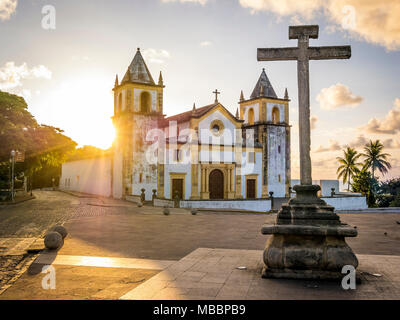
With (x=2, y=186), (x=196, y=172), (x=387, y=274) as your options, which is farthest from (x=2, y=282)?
(x=196, y=172)

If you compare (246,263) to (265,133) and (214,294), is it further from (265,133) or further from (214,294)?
(265,133)

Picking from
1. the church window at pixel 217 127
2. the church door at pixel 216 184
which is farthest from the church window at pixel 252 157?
the church window at pixel 217 127

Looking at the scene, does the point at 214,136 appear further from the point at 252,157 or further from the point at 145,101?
the point at 145,101

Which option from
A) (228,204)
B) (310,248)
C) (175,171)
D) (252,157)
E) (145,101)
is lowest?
(228,204)

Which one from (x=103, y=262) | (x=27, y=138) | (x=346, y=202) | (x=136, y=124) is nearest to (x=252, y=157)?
(x=346, y=202)

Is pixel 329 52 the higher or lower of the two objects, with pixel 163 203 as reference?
higher

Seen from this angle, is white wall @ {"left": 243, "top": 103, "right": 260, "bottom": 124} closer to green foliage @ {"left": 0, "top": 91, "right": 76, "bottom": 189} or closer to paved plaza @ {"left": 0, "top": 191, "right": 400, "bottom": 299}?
green foliage @ {"left": 0, "top": 91, "right": 76, "bottom": 189}

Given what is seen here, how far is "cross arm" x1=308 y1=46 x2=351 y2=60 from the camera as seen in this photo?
6754 millimetres

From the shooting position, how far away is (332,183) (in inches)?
1486

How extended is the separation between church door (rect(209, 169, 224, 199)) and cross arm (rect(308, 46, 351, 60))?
26.5m

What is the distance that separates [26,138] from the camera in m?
24.1

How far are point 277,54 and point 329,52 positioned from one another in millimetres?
933

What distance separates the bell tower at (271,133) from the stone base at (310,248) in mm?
30232

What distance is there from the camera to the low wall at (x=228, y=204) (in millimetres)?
25266
